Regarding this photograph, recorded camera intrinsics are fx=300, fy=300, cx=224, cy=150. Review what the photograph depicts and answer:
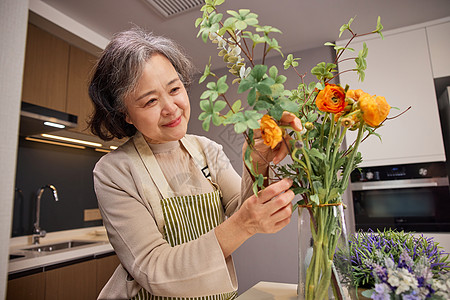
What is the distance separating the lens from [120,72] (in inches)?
36.5

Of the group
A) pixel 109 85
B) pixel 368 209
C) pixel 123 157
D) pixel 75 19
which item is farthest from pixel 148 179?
pixel 368 209

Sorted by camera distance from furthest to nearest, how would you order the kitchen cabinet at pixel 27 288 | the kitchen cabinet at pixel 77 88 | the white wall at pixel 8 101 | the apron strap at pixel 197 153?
the kitchen cabinet at pixel 77 88 < the kitchen cabinet at pixel 27 288 < the white wall at pixel 8 101 < the apron strap at pixel 197 153

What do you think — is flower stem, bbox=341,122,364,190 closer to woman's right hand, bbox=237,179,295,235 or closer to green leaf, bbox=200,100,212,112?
woman's right hand, bbox=237,179,295,235

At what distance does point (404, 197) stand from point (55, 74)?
3.13 metres

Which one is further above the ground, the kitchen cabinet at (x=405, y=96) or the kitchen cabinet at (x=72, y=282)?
the kitchen cabinet at (x=405, y=96)

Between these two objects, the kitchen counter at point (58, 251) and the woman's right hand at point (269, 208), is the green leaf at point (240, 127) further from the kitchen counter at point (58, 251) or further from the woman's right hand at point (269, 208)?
the kitchen counter at point (58, 251)

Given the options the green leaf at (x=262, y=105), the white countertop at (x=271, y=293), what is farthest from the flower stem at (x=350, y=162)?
the white countertop at (x=271, y=293)

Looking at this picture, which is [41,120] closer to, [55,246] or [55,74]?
[55,74]

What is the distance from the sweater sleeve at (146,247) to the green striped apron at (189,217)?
0.23 ft

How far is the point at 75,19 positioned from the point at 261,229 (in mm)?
2660

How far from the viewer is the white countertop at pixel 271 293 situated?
34.6 inches

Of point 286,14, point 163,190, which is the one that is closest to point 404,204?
point 286,14

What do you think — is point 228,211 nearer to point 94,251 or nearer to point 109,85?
point 109,85

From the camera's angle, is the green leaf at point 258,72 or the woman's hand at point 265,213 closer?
the green leaf at point 258,72
